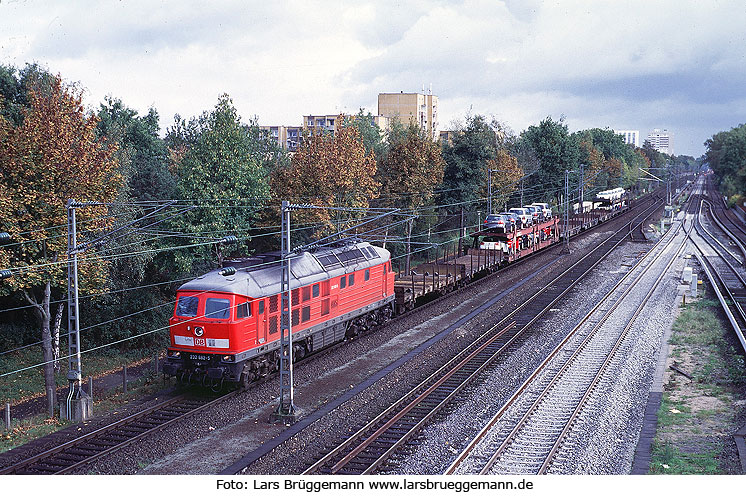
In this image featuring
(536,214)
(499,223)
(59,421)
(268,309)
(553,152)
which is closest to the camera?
(59,421)

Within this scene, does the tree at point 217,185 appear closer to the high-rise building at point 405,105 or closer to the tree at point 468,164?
the tree at point 468,164

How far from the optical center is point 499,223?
50.5 m

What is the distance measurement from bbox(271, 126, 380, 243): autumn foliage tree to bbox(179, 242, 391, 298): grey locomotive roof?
5.79 meters

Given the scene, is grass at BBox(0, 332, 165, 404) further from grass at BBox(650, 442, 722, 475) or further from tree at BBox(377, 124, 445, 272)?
grass at BBox(650, 442, 722, 475)

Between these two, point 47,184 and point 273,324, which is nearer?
point 47,184

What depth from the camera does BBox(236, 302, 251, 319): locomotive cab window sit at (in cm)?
2277

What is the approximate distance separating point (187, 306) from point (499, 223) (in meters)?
31.8

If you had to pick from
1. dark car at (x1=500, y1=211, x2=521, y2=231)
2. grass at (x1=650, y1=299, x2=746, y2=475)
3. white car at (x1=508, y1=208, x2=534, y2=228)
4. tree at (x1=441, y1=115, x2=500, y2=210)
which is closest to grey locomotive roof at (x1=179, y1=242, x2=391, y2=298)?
grass at (x1=650, y1=299, x2=746, y2=475)

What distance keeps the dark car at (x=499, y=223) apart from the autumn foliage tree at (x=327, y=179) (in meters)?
13.3

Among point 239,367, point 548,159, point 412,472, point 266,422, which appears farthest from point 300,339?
point 548,159

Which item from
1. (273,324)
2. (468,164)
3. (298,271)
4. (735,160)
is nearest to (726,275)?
(468,164)

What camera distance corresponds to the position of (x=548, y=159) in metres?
87.6

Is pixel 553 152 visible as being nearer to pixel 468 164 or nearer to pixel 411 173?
pixel 468 164

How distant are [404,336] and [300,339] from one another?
726 cm
